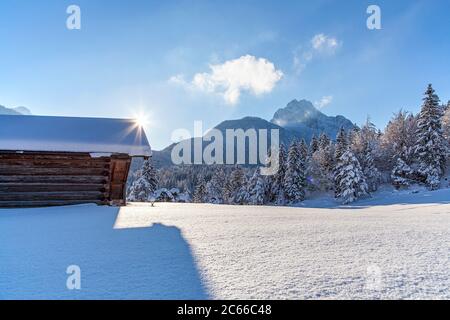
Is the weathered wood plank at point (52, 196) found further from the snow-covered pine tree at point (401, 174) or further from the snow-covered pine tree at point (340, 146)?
the snow-covered pine tree at point (401, 174)

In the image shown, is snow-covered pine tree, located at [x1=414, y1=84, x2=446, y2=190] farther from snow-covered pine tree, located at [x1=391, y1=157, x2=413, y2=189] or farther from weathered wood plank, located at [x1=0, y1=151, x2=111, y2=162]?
weathered wood plank, located at [x1=0, y1=151, x2=111, y2=162]

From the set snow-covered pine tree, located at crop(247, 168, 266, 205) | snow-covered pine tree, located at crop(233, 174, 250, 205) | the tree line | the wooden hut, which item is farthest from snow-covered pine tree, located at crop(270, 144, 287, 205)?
the wooden hut

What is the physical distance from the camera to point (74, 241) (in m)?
4.40

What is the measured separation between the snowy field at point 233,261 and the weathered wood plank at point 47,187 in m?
4.47

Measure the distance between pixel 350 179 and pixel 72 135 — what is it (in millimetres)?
31862

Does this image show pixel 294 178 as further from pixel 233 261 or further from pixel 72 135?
pixel 233 261

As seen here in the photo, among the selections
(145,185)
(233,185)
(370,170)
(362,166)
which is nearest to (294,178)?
(362,166)

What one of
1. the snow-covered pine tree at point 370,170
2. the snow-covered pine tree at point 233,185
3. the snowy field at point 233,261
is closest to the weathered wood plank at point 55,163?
the snowy field at point 233,261

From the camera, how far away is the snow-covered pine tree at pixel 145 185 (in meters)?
31.4

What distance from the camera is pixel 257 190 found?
138ft

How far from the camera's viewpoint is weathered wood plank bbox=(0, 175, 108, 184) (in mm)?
9258

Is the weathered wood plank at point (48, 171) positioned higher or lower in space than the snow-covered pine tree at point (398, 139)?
lower
